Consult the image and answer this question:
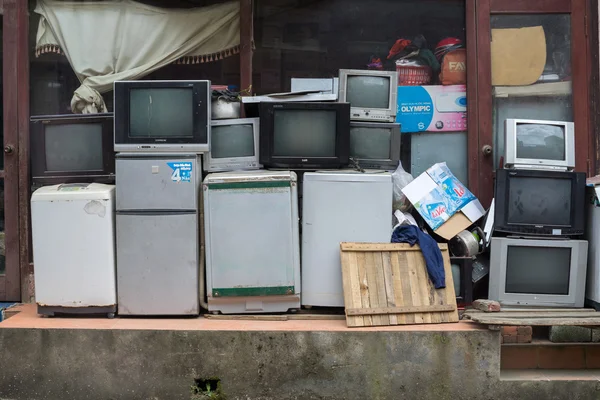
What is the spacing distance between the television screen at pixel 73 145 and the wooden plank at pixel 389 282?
2313 millimetres

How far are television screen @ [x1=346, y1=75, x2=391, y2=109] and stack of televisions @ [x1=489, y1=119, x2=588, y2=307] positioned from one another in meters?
1.07

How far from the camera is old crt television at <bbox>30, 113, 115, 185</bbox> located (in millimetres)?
5141

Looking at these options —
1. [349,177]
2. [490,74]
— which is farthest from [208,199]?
[490,74]

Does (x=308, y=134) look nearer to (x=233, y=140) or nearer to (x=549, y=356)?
(x=233, y=140)

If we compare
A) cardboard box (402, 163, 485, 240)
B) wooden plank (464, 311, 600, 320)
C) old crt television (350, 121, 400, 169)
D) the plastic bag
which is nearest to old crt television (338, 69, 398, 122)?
old crt television (350, 121, 400, 169)

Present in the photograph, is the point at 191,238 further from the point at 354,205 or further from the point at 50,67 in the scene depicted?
the point at 50,67

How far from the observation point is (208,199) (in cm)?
493

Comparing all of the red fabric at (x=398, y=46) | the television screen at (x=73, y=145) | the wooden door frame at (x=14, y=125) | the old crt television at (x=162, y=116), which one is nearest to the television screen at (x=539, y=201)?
the red fabric at (x=398, y=46)

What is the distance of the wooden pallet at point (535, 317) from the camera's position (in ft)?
15.0

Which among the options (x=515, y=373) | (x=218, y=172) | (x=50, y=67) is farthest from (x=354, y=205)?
(x=50, y=67)

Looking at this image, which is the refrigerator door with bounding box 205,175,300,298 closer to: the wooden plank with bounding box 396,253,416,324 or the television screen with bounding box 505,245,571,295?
the wooden plank with bounding box 396,253,416,324

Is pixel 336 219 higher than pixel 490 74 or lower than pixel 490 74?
lower

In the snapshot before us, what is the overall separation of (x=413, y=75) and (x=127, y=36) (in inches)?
99.4

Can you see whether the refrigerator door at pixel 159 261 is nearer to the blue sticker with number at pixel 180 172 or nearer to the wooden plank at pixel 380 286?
the blue sticker with number at pixel 180 172
